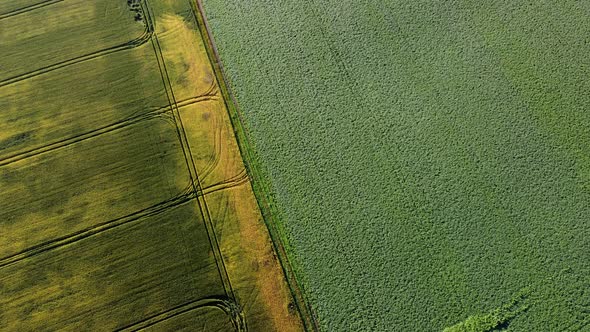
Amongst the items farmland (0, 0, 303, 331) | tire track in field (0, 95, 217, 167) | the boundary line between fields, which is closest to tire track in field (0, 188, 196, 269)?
farmland (0, 0, 303, 331)

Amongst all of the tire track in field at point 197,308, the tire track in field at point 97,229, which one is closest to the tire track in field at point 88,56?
the tire track in field at point 97,229

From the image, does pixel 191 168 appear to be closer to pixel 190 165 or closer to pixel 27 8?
pixel 190 165

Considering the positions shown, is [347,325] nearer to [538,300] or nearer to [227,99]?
[538,300]

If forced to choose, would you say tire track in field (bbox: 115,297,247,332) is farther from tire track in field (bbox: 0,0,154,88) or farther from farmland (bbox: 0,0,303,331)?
tire track in field (bbox: 0,0,154,88)

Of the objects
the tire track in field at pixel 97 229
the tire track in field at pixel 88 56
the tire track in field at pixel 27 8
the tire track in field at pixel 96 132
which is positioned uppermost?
the tire track in field at pixel 27 8

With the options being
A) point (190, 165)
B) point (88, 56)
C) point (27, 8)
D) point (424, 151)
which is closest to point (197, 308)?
point (190, 165)

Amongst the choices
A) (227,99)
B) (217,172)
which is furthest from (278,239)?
(227,99)

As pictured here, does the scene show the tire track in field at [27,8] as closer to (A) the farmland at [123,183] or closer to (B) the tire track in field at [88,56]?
(A) the farmland at [123,183]
